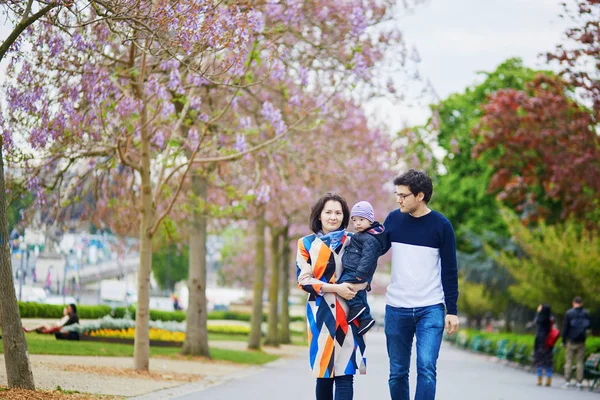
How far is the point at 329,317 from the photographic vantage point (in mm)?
7676

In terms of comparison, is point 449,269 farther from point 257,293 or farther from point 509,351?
point 509,351

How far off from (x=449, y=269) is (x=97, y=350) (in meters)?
14.4

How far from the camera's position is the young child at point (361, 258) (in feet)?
25.0

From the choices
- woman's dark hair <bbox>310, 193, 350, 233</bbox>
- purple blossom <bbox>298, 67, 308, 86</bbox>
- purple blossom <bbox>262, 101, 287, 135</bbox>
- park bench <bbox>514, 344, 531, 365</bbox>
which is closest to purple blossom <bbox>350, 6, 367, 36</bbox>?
purple blossom <bbox>298, 67, 308, 86</bbox>

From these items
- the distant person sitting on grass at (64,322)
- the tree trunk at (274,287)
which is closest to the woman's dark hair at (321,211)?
the distant person sitting on grass at (64,322)

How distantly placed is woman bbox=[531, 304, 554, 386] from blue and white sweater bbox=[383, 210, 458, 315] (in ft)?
46.7

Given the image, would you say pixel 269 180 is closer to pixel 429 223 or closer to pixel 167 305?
pixel 429 223

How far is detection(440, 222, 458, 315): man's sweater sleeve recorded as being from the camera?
25.4 feet

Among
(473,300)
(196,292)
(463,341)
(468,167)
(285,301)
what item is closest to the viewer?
(196,292)

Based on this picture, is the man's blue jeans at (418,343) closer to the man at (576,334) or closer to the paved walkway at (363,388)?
the paved walkway at (363,388)

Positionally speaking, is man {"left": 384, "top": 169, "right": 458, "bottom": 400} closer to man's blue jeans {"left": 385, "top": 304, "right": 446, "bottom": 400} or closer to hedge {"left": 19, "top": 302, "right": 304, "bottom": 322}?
man's blue jeans {"left": 385, "top": 304, "right": 446, "bottom": 400}

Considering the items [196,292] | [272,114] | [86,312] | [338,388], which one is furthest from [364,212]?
[86,312]

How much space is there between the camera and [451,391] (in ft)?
54.7

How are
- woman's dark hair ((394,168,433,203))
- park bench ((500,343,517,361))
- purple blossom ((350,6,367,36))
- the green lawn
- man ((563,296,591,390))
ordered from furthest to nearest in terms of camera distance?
1. park bench ((500,343,517,361))
2. man ((563,296,591,390))
3. the green lawn
4. purple blossom ((350,6,367,36))
5. woman's dark hair ((394,168,433,203))
